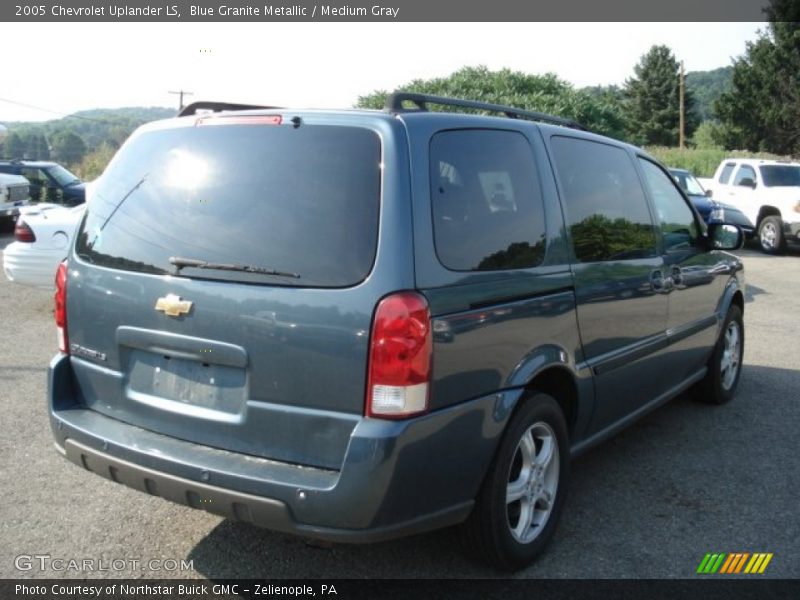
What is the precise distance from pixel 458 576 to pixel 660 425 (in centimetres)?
257

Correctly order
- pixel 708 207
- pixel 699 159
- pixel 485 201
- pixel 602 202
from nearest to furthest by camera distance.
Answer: pixel 485 201, pixel 602 202, pixel 708 207, pixel 699 159

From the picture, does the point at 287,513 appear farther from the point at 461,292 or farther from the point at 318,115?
the point at 318,115

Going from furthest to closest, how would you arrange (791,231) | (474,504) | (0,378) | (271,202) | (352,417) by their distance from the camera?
(791,231), (0,378), (474,504), (271,202), (352,417)

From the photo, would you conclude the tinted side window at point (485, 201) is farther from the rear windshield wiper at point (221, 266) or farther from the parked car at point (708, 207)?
the parked car at point (708, 207)

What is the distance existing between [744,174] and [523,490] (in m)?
16.5

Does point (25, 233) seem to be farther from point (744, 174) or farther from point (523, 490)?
point (744, 174)

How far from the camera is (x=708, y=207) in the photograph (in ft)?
48.0

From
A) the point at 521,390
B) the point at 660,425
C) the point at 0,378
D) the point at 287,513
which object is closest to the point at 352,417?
the point at 287,513

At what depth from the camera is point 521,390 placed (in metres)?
3.16

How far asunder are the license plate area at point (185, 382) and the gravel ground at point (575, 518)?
2.48 ft

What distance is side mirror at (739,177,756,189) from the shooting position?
17.3 metres


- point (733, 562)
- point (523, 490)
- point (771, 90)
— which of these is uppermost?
point (771, 90)

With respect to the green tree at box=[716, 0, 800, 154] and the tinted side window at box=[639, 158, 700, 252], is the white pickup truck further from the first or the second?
the green tree at box=[716, 0, 800, 154]

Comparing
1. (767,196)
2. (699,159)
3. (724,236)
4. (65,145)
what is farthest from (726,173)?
(65,145)
